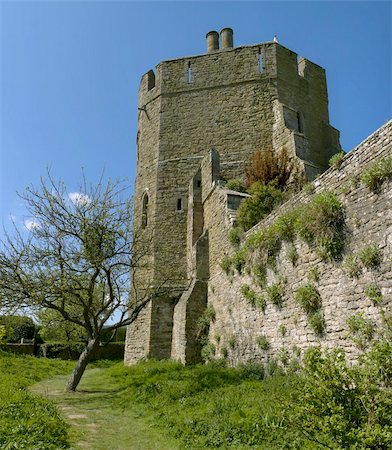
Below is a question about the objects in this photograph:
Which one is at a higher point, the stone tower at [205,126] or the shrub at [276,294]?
the stone tower at [205,126]

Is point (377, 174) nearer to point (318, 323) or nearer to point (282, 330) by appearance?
point (318, 323)

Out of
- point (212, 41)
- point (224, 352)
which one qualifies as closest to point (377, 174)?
point (224, 352)

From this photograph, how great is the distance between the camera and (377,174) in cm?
689

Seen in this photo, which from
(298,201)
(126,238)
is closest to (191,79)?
(126,238)

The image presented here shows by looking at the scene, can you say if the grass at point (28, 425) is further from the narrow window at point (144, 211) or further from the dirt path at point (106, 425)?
the narrow window at point (144, 211)

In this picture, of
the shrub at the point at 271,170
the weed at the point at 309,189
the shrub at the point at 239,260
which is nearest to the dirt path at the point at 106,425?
the shrub at the point at 239,260

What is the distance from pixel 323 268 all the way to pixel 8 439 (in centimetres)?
609

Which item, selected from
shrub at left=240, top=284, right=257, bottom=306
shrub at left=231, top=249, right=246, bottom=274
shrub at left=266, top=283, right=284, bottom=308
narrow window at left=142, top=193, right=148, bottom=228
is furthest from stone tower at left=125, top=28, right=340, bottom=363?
shrub at left=266, top=283, right=284, bottom=308

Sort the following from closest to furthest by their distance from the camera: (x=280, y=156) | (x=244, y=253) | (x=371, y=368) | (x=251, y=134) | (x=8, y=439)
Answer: (x=371, y=368) → (x=8, y=439) → (x=244, y=253) → (x=280, y=156) → (x=251, y=134)

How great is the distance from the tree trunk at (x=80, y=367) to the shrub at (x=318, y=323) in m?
7.21

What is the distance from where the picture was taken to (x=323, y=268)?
8164 millimetres

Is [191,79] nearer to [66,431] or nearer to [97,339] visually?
[97,339]

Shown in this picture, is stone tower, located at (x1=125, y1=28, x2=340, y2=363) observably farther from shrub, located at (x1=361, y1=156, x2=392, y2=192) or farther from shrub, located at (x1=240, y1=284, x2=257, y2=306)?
shrub, located at (x1=361, y1=156, x2=392, y2=192)

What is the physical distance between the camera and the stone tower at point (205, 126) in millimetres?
18234
